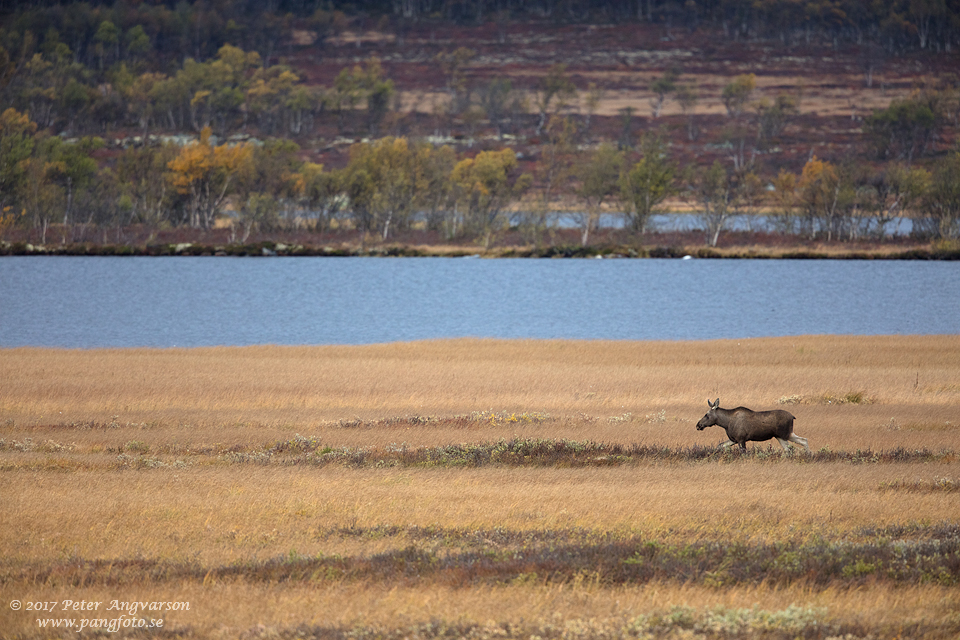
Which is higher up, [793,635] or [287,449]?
[793,635]

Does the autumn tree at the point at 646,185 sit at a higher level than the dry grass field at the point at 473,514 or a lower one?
lower

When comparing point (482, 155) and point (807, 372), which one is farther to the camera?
point (482, 155)

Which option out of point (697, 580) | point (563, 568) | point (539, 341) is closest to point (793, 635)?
point (697, 580)

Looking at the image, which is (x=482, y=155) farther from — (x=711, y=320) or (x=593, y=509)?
(x=593, y=509)

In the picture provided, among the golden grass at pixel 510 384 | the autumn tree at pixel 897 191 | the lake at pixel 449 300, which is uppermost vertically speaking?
the golden grass at pixel 510 384

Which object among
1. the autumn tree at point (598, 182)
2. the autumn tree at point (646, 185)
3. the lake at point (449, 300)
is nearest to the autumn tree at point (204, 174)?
the lake at point (449, 300)

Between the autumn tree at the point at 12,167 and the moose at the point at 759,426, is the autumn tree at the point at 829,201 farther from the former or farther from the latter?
the moose at the point at 759,426

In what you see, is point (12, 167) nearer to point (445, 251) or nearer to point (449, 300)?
point (445, 251)

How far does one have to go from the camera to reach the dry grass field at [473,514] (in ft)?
31.1

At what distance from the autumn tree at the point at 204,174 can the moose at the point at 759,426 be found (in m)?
94.6

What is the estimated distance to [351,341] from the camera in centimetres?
4831

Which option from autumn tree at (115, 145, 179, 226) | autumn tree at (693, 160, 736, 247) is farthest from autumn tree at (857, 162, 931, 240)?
autumn tree at (115, 145, 179, 226)

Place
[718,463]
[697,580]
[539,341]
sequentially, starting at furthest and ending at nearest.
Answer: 1. [539,341]
2. [718,463]
3. [697,580]

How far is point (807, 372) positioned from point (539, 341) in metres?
13.8
